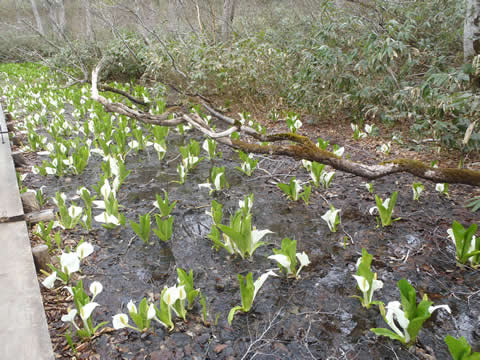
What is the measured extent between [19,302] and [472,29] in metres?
3.97

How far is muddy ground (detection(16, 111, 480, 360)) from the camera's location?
166 cm

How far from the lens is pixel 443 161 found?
3637 mm

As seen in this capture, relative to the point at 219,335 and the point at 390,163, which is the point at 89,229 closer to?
the point at 219,335

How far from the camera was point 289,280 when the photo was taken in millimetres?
2088

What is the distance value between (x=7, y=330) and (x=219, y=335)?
3.01 feet

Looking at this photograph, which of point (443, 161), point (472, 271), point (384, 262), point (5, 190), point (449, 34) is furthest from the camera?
point (449, 34)

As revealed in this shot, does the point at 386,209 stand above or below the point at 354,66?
below

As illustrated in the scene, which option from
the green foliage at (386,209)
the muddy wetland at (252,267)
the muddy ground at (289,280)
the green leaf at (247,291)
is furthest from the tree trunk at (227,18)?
the green leaf at (247,291)

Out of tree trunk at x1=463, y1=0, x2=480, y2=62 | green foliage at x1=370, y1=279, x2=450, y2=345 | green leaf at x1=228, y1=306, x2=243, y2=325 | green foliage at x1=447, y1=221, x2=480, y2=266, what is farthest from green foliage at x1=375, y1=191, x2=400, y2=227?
tree trunk at x1=463, y1=0, x2=480, y2=62

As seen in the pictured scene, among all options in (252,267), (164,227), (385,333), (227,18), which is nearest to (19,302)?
(164,227)

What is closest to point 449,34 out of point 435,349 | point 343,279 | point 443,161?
point 443,161

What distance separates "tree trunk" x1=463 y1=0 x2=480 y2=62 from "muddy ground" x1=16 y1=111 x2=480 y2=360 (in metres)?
1.27

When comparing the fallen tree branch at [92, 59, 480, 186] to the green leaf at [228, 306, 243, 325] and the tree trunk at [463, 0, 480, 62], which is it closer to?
the green leaf at [228, 306, 243, 325]

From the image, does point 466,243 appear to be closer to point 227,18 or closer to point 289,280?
point 289,280
